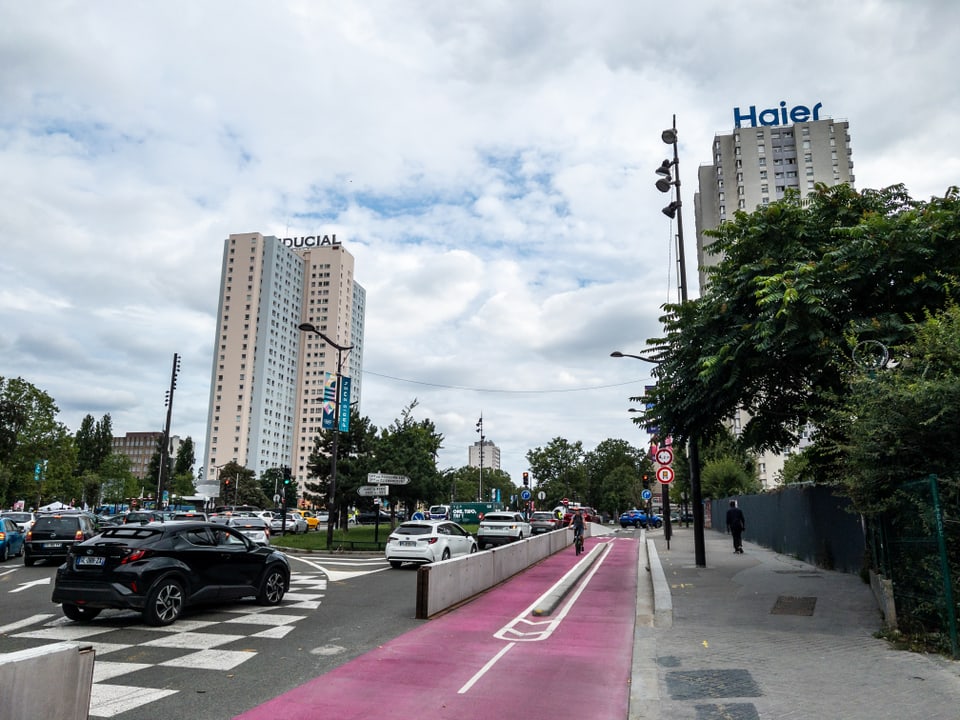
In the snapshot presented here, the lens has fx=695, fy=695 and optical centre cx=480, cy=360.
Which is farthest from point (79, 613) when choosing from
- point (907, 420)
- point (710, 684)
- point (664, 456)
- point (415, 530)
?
point (664, 456)

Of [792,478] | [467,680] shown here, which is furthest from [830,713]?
[792,478]

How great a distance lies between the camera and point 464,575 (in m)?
13.7

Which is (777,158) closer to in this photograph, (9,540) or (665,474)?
(665,474)

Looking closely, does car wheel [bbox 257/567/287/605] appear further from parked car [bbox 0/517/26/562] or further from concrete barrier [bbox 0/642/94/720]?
parked car [bbox 0/517/26/562]

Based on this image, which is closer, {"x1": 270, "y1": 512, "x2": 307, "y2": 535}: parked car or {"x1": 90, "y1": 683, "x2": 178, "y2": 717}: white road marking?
{"x1": 90, "y1": 683, "x2": 178, "y2": 717}: white road marking

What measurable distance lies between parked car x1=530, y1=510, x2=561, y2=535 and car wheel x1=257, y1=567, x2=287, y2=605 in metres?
26.1

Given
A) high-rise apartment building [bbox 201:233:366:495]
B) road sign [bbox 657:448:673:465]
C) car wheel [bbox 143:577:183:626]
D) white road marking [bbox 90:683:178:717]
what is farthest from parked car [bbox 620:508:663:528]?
high-rise apartment building [bbox 201:233:366:495]

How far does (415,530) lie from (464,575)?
22.8 ft

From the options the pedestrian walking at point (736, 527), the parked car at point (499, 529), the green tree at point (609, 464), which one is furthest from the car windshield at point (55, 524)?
the green tree at point (609, 464)

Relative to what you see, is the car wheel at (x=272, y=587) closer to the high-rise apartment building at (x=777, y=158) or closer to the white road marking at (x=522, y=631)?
the white road marking at (x=522, y=631)

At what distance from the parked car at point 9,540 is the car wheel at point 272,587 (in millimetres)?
14700

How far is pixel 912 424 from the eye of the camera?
8117 millimetres

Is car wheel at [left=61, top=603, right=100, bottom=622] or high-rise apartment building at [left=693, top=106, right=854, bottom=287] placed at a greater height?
high-rise apartment building at [left=693, top=106, right=854, bottom=287]

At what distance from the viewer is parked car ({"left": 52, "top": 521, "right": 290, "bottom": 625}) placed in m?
9.91
